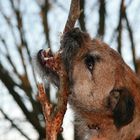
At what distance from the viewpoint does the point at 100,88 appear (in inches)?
245

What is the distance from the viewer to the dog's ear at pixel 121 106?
598cm

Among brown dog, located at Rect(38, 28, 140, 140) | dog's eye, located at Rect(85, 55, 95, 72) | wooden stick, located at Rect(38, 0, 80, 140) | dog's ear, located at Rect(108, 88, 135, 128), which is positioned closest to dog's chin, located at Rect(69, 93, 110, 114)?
brown dog, located at Rect(38, 28, 140, 140)

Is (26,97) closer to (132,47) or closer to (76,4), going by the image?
(132,47)

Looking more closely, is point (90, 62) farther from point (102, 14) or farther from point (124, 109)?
point (102, 14)

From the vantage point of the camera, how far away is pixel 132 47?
11891 mm

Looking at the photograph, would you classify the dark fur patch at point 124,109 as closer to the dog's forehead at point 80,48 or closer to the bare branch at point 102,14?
the dog's forehead at point 80,48

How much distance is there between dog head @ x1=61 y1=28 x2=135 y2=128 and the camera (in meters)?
6.19

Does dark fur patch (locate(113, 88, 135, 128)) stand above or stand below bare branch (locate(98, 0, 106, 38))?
below

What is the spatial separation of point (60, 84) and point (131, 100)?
861 millimetres

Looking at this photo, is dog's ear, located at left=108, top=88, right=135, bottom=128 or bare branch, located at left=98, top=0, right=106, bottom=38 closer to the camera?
dog's ear, located at left=108, top=88, right=135, bottom=128

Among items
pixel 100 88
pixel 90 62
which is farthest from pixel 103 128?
pixel 90 62

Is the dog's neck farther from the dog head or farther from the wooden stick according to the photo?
the wooden stick

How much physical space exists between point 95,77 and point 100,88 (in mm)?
141

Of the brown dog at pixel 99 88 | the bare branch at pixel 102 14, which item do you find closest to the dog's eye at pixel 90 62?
the brown dog at pixel 99 88
